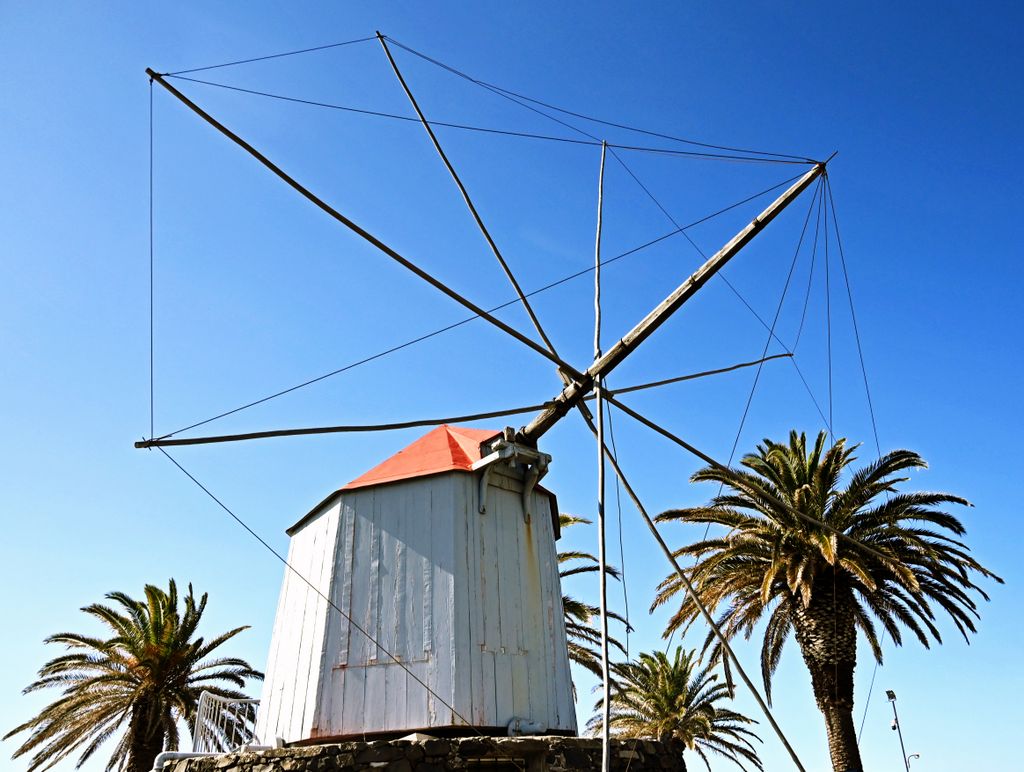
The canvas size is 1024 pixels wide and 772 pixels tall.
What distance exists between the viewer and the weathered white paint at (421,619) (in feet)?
31.5

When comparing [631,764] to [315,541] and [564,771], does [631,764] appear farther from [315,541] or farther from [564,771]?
[315,541]

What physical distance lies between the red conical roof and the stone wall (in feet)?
11.3

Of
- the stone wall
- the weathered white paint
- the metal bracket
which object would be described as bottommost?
the stone wall

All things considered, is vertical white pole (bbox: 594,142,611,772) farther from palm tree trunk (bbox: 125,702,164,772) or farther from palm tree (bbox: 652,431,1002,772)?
palm tree trunk (bbox: 125,702,164,772)

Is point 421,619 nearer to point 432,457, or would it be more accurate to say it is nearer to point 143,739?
point 432,457

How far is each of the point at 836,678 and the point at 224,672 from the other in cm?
1625

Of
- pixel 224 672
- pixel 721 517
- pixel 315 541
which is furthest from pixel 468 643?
pixel 224 672

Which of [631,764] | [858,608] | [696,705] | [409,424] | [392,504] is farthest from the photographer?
[696,705]

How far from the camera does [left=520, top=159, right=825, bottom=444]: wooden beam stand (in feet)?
29.8

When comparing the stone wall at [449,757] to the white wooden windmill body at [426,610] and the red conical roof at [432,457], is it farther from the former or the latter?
the red conical roof at [432,457]

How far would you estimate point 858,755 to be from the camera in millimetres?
17438

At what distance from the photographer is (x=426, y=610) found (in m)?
9.91

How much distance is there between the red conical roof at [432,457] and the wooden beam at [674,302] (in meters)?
1.71

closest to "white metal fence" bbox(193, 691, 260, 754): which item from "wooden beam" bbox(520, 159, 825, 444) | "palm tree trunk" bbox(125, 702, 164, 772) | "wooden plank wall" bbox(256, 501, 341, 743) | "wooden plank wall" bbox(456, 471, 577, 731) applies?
"wooden plank wall" bbox(256, 501, 341, 743)
